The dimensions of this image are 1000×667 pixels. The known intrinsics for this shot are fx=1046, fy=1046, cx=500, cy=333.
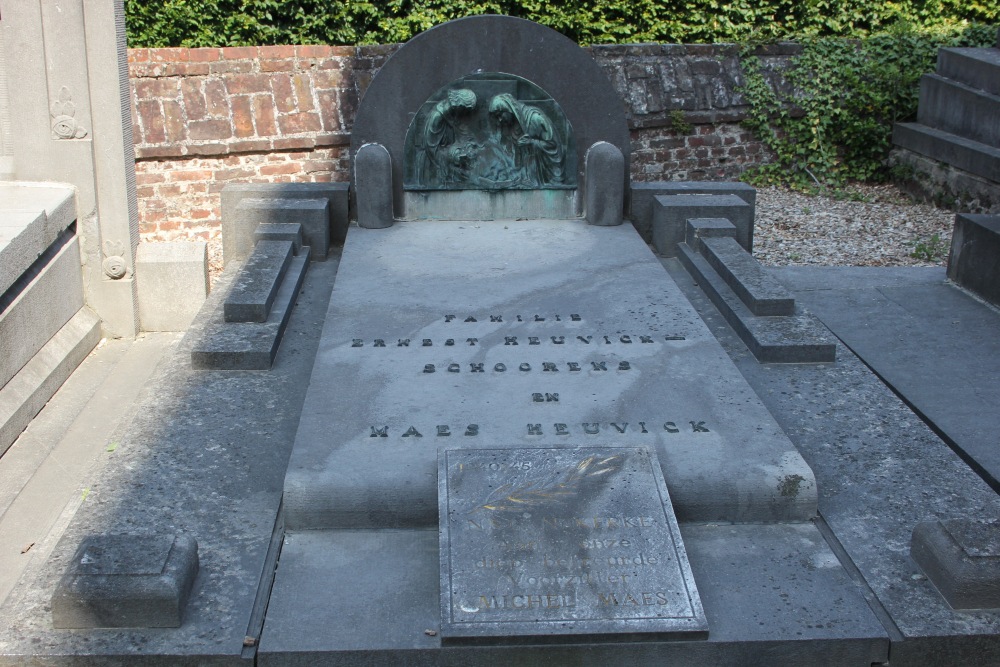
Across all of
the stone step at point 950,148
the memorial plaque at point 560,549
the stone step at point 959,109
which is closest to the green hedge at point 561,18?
the stone step at point 959,109

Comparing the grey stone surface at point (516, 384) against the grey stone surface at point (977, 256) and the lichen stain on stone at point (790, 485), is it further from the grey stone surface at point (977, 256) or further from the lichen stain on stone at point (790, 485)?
the grey stone surface at point (977, 256)

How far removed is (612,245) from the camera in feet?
20.5

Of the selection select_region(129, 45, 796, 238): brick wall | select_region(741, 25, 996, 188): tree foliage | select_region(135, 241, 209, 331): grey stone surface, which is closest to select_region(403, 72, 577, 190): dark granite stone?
select_region(135, 241, 209, 331): grey stone surface

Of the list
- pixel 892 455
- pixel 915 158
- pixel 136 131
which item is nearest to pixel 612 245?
pixel 892 455

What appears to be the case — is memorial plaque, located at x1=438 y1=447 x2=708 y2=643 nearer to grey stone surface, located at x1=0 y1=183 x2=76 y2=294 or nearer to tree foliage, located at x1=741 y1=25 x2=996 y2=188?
grey stone surface, located at x1=0 y1=183 x2=76 y2=294

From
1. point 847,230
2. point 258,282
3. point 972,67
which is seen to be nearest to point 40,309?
point 258,282

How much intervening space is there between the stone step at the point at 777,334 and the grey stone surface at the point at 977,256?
1763mm

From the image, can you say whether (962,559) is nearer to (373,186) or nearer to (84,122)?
(373,186)

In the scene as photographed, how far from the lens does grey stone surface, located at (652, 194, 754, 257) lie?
21.2 ft

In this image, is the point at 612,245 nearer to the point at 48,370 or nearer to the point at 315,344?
the point at 315,344

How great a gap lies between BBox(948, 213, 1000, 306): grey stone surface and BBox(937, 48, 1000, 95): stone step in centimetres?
→ 388

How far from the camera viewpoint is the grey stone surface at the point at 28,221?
474 cm

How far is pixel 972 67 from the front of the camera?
33.6 ft

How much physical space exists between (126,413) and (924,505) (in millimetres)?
3424
